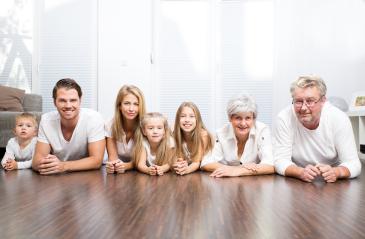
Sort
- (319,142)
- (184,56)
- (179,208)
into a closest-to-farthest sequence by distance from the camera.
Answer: (179,208) < (319,142) < (184,56)

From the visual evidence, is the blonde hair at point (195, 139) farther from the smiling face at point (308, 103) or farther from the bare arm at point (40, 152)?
the bare arm at point (40, 152)

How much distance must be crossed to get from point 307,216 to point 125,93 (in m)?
1.60

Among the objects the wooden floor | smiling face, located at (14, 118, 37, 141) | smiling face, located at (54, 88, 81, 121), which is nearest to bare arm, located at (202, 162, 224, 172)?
the wooden floor

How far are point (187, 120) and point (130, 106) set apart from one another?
0.42 meters

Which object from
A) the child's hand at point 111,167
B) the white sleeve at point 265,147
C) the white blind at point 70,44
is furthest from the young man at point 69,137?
the white blind at point 70,44

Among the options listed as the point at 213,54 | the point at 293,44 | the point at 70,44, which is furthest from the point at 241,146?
the point at 70,44

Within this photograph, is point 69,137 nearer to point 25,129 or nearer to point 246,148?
point 25,129

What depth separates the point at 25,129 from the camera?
2768 mm

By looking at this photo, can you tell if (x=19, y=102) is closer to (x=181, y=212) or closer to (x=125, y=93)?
(x=125, y=93)

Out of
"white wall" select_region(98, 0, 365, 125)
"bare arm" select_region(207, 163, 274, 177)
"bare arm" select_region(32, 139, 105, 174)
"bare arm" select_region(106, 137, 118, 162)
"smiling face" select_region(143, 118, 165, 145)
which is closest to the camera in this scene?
"bare arm" select_region(207, 163, 274, 177)

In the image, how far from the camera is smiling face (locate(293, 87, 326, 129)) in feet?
6.57

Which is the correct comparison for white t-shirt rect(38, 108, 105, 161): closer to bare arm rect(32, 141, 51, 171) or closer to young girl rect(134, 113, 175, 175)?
bare arm rect(32, 141, 51, 171)

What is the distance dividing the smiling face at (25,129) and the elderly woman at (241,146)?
1448mm

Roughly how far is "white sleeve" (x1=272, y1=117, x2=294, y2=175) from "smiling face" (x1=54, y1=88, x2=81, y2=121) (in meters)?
1.37
